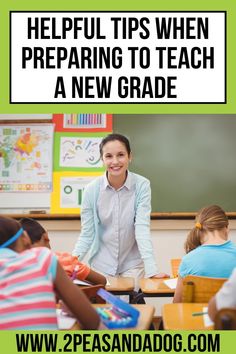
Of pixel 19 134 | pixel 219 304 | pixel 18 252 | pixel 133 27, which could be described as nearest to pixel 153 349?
pixel 219 304

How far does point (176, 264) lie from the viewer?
3582 millimetres

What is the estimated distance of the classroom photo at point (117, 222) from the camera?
171 centimetres

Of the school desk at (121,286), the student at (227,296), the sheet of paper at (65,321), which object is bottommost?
the school desk at (121,286)

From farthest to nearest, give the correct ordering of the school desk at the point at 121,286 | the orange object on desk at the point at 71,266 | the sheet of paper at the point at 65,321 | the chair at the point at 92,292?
the school desk at the point at 121,286, the orange object on desk at the point at 71,266, the chair at the point at 92,292, the sheet of paper at the point at 65,321

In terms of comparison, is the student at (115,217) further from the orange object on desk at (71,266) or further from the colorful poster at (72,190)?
the colorful poster at (72,190)

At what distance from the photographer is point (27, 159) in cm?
499

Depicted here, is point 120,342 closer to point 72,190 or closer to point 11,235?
point 11,235

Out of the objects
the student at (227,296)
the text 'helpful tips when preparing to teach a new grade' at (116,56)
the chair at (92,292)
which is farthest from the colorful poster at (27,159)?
the student at (227,296)

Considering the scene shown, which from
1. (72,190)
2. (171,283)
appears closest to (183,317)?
(171,283)

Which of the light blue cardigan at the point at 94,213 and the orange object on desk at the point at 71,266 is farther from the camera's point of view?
the light blue cardigan at the point at 94,213

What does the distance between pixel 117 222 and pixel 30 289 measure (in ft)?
5.91

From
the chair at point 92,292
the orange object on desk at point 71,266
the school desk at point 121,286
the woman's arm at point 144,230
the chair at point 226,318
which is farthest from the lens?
the woman's arm at point 144,230

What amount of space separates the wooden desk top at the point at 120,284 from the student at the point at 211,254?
481 mm

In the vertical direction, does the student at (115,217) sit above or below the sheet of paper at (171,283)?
above
